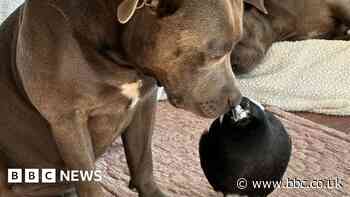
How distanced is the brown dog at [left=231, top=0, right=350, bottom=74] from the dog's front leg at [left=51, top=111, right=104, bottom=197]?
2.00 feet

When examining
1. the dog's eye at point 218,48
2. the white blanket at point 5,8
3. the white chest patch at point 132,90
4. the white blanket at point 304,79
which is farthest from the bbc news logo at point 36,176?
the white blanket at point 304,79

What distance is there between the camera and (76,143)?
5.27 feet

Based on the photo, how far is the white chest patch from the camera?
155 cm

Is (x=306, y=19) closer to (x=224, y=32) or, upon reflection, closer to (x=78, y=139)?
(x=224, y=32)

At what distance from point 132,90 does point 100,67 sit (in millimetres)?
120

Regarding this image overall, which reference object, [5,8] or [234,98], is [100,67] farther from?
[5,8]

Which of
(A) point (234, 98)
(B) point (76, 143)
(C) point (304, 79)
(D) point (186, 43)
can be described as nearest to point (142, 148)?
(B) point (76, 143)

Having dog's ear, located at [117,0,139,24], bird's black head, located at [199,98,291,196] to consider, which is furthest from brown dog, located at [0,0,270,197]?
bird's black head, located at [199,98,291,196]

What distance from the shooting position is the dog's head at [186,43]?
4.46 feet

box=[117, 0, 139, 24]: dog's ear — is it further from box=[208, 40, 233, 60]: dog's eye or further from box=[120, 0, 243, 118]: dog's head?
box=[208, 40, 233, 60]: dog's eye

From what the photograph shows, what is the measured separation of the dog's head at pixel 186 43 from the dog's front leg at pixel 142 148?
0.97ft

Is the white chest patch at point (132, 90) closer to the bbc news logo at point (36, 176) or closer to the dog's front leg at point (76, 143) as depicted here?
the dog's front leg at point (76, 143)

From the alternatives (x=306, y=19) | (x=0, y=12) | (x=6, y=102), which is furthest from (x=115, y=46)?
(x=0, y=12)

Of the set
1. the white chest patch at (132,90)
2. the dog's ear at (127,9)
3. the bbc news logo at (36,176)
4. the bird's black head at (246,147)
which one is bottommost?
the bird's black head at (246,147)
